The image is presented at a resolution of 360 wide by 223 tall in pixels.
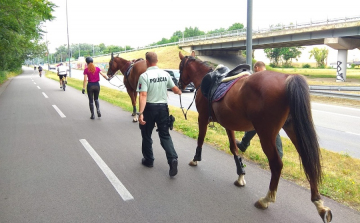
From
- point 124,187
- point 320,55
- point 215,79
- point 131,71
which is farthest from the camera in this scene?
point 320,55

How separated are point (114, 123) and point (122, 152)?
11.4 feet

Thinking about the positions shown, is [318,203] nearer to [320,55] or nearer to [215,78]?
[215,78]

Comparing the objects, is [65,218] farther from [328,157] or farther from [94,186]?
[328,157]

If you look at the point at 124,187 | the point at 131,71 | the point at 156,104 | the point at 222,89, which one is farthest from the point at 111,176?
the point at 131,71

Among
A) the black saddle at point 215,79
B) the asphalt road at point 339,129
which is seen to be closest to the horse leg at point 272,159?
the black saddle at point 215,79

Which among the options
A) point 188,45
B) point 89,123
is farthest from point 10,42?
point 188,45

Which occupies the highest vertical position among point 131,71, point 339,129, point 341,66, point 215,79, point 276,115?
point 341,66

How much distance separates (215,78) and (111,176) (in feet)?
7.99

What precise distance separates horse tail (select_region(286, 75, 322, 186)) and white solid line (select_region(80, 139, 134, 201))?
2397mm

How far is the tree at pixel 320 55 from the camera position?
8271cm

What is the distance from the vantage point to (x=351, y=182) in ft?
15.5

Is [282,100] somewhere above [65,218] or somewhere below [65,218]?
above

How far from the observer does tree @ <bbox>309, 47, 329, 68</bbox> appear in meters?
82.7

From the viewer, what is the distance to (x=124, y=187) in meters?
4.64
